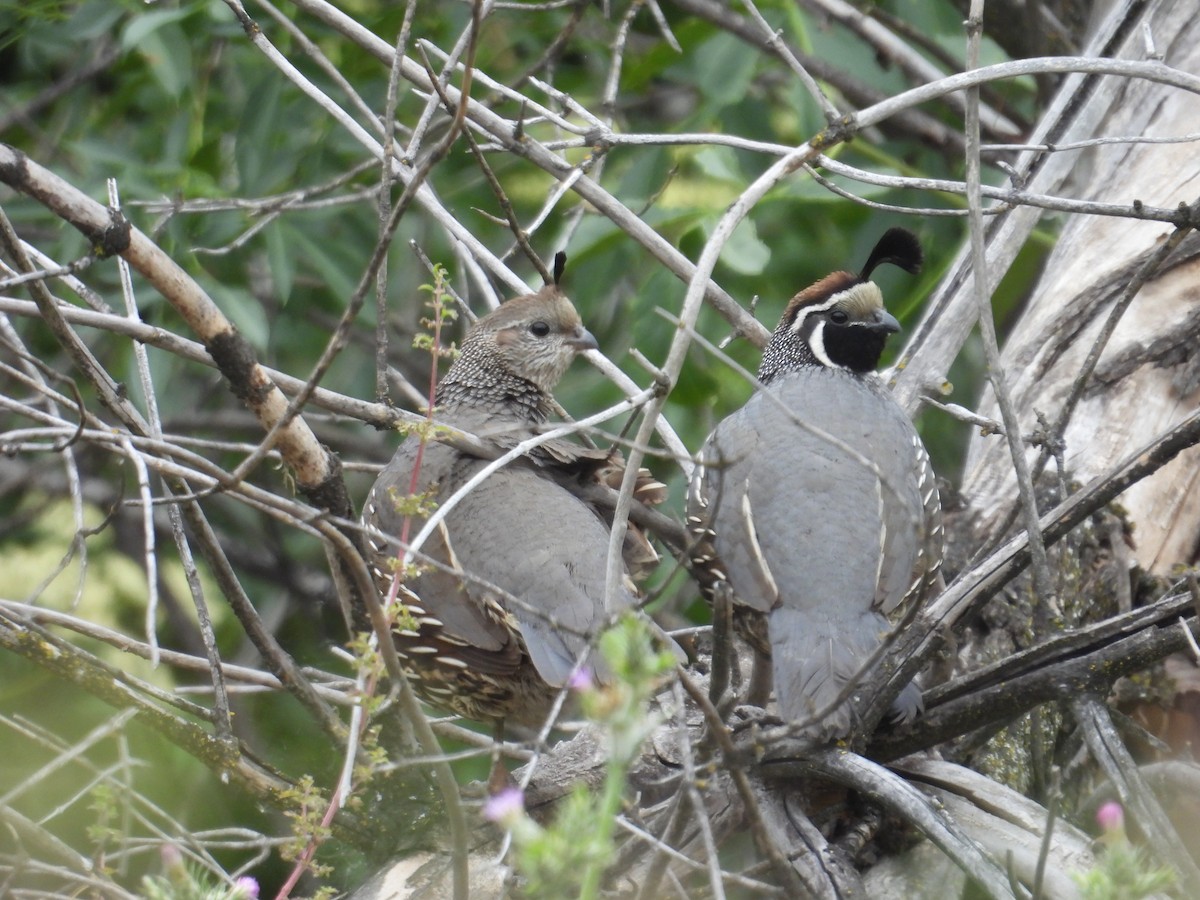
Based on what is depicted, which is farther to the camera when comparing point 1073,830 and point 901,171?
point 901,171

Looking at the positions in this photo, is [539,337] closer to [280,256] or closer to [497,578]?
[280,256]

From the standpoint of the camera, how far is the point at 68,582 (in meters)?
6.07

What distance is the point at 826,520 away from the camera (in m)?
3.30

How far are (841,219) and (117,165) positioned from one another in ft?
7.85

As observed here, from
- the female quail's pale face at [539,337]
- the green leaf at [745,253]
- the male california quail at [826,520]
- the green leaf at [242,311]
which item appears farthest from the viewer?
the female quail's pale face at [539,337]

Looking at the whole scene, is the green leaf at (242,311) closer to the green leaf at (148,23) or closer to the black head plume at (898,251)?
the green leaf at (148,23)

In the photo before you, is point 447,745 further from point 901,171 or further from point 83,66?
point 83,66

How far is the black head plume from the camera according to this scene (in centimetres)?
402

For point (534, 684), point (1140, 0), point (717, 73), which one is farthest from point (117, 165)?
point (1140, 0)

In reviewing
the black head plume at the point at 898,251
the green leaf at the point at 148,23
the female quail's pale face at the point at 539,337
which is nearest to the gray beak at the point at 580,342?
the female quail's pale face at the point at 539,337

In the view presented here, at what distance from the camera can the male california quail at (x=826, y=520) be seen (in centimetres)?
297

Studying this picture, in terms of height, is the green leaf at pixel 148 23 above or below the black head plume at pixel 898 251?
above

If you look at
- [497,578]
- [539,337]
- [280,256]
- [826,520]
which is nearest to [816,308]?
[539,337]

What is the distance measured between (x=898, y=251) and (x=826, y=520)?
1.11m
